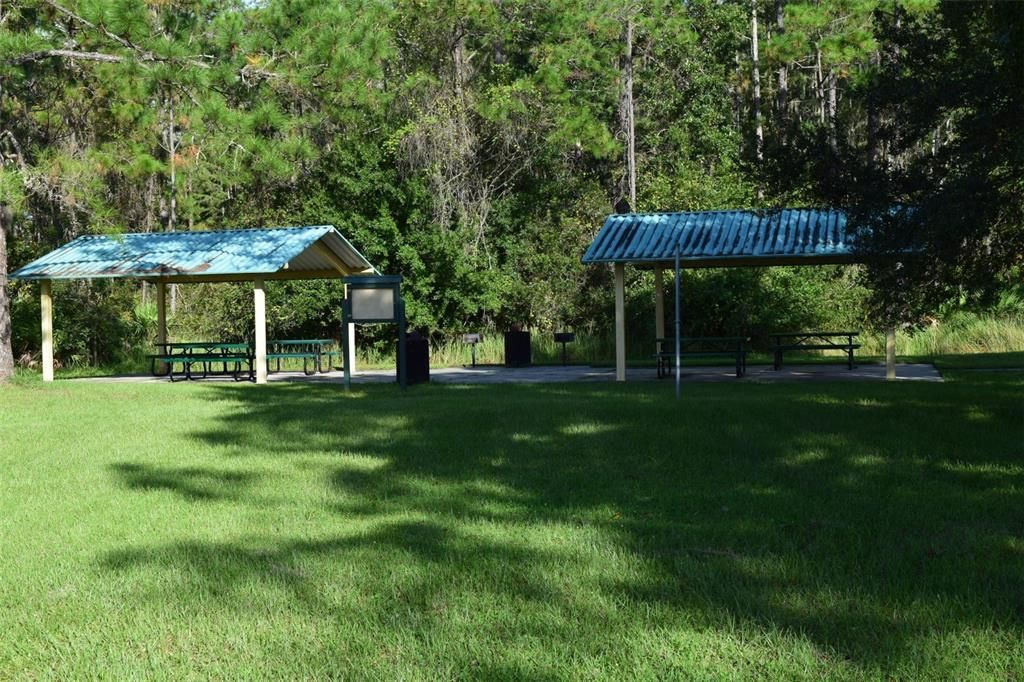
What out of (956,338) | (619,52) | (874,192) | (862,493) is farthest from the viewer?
(619,52)

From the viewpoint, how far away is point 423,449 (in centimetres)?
1000

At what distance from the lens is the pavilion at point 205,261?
21172mm

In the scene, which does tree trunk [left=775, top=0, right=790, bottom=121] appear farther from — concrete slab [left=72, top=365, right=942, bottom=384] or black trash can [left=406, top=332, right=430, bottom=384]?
black trash can [left=406, top=332, right=430, bottom=384]

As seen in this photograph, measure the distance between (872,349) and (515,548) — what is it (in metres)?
24.0

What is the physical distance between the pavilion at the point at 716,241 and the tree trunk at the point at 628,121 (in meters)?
11.6

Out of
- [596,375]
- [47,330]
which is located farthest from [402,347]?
[47,330]

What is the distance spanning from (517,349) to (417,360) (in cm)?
689

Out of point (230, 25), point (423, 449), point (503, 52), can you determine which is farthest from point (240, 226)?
point (423, 449)

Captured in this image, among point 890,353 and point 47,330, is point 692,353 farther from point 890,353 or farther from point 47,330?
point 47,330

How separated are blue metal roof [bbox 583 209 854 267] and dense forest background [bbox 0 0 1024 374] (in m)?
1.86

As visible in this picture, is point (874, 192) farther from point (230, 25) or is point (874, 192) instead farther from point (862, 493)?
point (230, 25)

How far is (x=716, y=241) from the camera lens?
19734 mm

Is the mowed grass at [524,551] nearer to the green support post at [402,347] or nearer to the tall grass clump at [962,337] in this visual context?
the green support post at [402,347]

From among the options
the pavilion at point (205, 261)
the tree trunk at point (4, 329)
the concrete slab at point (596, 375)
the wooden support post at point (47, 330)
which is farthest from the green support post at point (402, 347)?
the wooden support post at point (47, 330)
